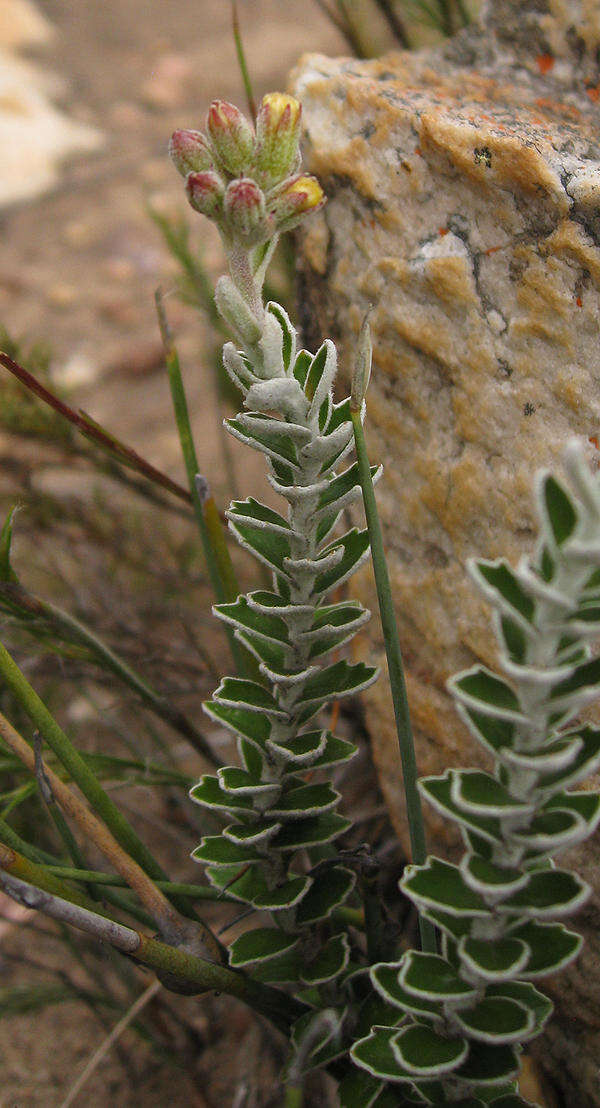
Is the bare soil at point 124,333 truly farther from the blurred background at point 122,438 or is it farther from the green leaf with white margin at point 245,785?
the green leaf with white margin at point 245,785

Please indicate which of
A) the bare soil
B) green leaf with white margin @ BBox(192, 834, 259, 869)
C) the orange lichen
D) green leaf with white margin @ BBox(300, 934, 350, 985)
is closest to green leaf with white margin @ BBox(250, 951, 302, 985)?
green leaf with white margin @ BBox(300, 934, 350, 985)

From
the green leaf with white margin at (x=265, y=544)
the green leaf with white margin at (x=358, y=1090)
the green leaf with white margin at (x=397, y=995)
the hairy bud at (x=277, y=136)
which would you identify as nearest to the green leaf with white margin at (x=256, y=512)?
the green leaf with white margin at (x=265, y=544)

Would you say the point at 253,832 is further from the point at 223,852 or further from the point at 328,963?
the point at 328,963

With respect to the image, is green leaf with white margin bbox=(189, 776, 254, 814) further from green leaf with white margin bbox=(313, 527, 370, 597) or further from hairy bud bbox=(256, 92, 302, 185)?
hairy bud bbox=(256, 92, 302, 185)

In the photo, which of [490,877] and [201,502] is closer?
[490,877]

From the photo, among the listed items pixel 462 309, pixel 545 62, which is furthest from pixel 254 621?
pixel 545 62

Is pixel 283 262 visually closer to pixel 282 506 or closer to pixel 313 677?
pixel 282 506
